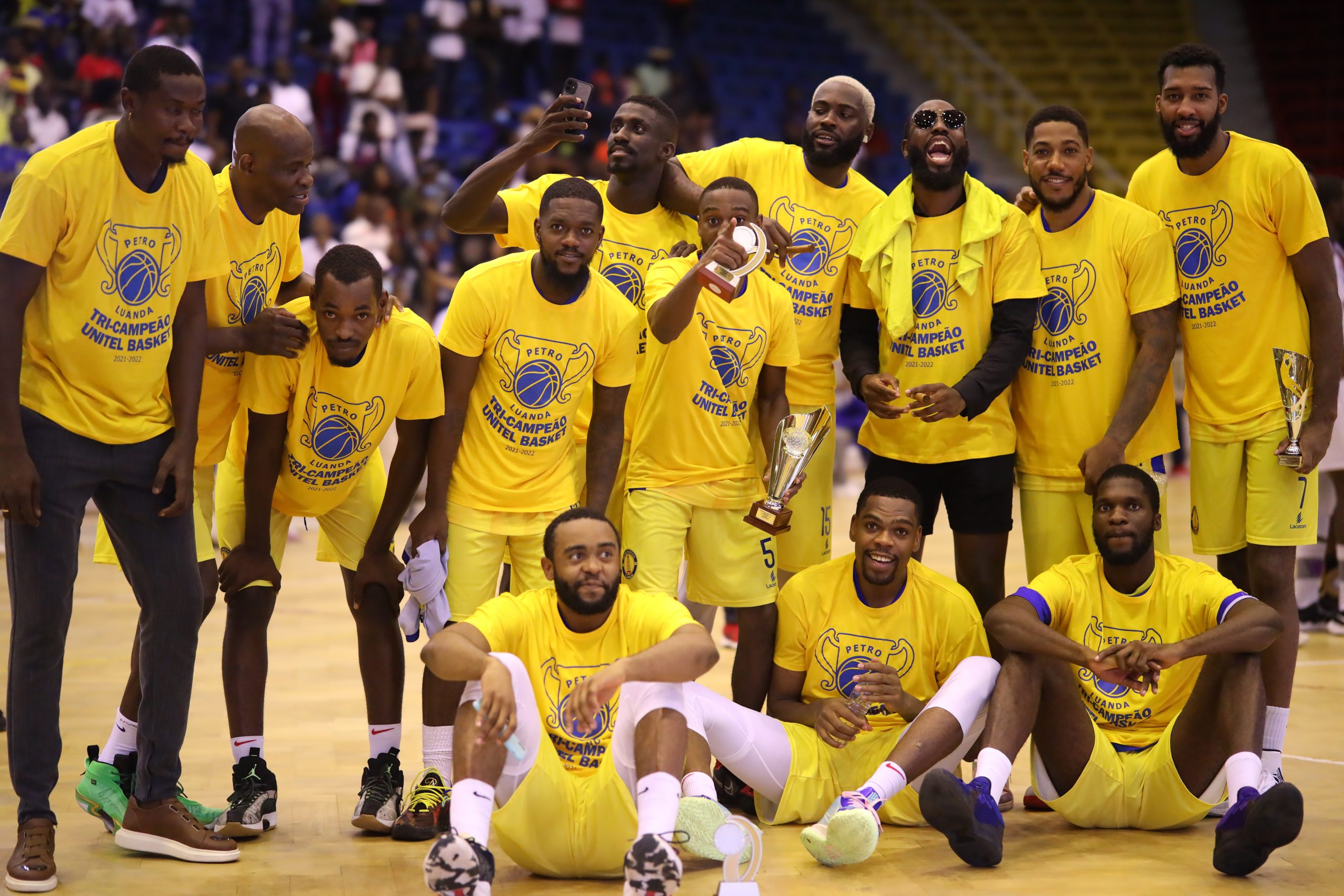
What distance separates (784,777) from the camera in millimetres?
4684

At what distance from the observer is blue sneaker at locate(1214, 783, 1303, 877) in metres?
3.99

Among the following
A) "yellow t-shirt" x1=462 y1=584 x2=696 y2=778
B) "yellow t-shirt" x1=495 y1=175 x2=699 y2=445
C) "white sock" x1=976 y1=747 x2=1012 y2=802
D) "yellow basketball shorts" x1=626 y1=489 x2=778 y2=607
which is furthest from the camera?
"yellow t-shirt" x1=495 y1=175 x2=699 y2=445

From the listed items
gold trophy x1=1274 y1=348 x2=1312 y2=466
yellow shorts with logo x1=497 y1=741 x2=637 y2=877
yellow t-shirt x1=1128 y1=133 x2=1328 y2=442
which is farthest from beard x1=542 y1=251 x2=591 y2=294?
gold trophy x1=1274 y1=348 x2=1312 y2=466

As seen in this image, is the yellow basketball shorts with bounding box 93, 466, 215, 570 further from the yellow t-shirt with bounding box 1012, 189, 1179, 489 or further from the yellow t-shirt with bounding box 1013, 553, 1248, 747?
the yellow t-shirt with bounding box 1012, 189, 1179, 489

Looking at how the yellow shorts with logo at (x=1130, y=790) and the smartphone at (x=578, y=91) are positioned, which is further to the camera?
the smartphone at (x=578, y=91)

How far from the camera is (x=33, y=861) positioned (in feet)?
13.3

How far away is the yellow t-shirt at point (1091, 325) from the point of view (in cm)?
508

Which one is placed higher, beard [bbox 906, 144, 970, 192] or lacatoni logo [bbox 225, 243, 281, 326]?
beard [bbox 906, 144, 970, 192]

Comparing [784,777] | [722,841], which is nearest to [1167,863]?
[784,777]

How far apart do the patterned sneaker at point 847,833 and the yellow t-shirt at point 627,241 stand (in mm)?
1622

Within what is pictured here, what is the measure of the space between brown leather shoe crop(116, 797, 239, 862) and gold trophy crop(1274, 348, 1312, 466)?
358 cm

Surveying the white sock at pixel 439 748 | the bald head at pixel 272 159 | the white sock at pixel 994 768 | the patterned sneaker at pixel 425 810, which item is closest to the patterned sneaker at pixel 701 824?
the white sock at pixel 994 768

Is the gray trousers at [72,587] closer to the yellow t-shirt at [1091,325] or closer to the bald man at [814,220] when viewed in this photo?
the bald man at [814,220]

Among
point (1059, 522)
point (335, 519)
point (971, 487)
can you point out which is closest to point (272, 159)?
point (335, 519)
